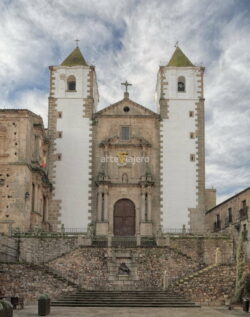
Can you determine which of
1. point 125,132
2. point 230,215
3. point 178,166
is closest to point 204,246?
A: point 230,215

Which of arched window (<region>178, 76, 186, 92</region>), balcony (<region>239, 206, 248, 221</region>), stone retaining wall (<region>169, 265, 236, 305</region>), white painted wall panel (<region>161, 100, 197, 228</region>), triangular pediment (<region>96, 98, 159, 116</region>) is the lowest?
stone retaining wall (<region>169, 265, 236, 305</region>)

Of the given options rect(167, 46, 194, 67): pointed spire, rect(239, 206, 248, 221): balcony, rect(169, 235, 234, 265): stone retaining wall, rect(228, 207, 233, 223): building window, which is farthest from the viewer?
rect(167, 46, 194, 67): pointed spire

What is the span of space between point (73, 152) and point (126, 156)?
4.00 metres

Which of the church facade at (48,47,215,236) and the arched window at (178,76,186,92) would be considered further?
the arched window at (178,76,186,92)

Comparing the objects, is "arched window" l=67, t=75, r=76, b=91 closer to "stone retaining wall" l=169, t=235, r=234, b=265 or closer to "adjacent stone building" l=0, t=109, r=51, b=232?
"adjacent stone building" l=0, t=109, r=51, b=232

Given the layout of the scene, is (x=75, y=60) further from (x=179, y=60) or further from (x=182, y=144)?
(x=182, y=144)

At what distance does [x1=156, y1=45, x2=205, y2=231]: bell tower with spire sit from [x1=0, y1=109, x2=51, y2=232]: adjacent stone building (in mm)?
9180

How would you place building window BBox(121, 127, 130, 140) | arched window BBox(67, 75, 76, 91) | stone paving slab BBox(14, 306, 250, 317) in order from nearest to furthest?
stone paving slab BBox(14, 306, 250, 317), building window BBox(121, 127, 130, 140), arched window BBox(67, 75, 76, 91)

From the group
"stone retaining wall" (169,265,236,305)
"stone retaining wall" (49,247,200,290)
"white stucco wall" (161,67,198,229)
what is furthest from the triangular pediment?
"stone retaining wall" (169,265,236,305)

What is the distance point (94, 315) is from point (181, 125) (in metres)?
21.8

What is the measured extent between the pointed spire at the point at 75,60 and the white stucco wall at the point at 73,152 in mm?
751

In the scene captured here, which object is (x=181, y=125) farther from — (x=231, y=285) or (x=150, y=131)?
(x=231, y=285)

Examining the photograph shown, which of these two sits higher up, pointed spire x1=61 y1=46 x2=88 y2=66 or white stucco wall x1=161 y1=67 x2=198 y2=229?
pointed spire x1=61 y1=46 x2=88 y2=66

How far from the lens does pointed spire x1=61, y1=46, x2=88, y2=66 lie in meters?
42.3
